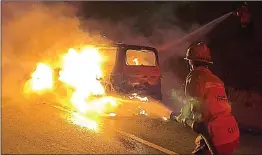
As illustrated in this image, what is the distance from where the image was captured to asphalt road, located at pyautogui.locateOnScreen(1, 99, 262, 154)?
636 centimetres

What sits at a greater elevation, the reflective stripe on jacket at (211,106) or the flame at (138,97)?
the reflective stripe on jacket at (211,106)

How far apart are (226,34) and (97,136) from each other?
31.9ft

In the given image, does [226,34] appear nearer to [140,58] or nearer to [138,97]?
[140,58]

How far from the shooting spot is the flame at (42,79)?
12.8m

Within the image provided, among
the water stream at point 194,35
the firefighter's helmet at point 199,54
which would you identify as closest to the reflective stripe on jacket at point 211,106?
the firefighter's helmet at point 199,54

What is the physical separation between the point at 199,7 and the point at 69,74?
7397mm

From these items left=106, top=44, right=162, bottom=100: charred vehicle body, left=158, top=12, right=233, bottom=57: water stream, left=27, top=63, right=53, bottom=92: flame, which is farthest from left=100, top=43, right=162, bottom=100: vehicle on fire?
left=158, top=12, right=233, bottom=57: water stream

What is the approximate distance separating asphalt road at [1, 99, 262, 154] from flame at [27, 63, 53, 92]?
3505 millimetres

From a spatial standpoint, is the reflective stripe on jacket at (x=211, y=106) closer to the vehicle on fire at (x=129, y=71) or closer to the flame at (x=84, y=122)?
the flame at (x=84, y=122)

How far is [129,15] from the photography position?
19.5 meters

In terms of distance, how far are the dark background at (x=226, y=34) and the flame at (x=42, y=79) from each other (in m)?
6.03

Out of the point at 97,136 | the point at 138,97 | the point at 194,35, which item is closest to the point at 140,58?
the point at 138,97

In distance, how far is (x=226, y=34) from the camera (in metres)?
15.4

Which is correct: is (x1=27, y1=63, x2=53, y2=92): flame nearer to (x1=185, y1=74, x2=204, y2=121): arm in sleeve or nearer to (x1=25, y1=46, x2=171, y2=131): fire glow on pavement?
(x1=25, y1=46, x2=171, y2=131): fire glow on pavement
